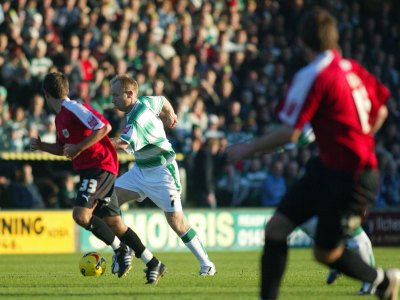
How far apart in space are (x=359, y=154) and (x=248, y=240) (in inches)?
592

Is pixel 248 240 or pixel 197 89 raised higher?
pixel 197 89

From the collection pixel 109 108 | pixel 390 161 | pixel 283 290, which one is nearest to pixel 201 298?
pixel 283 290

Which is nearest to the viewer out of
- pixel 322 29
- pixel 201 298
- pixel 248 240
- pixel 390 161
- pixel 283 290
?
pixel 322 29

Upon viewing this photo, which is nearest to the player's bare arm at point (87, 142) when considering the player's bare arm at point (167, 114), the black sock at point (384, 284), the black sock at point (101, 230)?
the black sock at point (101, 230)

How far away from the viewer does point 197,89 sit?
22453mm

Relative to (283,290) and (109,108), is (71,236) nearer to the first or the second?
(109,108)

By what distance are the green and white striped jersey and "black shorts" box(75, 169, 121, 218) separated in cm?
48

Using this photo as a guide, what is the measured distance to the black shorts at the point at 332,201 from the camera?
23.9 feet

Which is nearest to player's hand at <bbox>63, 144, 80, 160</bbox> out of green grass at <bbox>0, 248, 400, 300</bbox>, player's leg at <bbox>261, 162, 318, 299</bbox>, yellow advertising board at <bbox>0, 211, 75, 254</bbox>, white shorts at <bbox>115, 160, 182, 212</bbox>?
green grass at <bbox>0, 248, 400, 300</bbox>

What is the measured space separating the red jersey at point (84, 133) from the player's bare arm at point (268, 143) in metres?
3.91

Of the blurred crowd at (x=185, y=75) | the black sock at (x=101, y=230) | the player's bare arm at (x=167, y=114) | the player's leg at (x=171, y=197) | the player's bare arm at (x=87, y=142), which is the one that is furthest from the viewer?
the blurred crowd at (x=185, y=75)

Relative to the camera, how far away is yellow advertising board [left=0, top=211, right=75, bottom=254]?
19656 mm

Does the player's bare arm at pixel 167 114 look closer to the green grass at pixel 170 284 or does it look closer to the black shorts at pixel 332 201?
the green grass at pixel 170 284

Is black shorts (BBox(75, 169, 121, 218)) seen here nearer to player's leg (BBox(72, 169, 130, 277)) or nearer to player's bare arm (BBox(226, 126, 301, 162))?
player's leg (BBox(72, 169, 130, 277))
